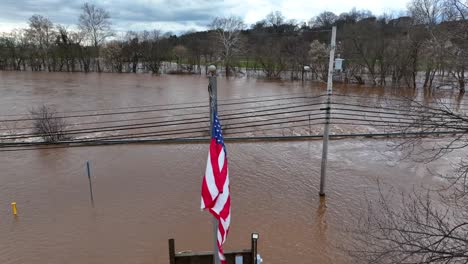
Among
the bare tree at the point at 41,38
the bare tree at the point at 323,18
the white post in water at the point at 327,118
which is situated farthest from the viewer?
the bare tree at the point at 323,18

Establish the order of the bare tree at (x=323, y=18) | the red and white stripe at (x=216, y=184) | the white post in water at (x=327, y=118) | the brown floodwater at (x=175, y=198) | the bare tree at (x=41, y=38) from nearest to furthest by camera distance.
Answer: the red and white stripe at (x=216, y=184)
the brown floodwater at (x=175, y=198)
the white post in water at (x=327, y=118)
the bare tree at (x=41, y=38)
the bare tree at (x=323, y=18)

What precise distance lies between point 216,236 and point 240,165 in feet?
29.3

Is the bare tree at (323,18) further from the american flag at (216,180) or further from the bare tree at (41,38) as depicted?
the american flag at (216,180)

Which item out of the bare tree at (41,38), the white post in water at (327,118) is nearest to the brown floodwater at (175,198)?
the white post in water at (327,118)

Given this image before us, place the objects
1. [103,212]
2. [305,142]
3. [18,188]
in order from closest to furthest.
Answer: [103,212]
[18,188]
[305,142]

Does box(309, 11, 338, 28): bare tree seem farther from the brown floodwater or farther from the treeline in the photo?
the brown floodwater

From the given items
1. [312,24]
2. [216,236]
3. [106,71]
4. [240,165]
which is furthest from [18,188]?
[312,24]

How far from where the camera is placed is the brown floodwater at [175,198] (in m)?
7.80

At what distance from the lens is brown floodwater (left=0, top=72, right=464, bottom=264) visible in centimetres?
780

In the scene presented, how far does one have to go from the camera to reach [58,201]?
9.89 metres

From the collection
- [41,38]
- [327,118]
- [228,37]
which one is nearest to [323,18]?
[228,37]

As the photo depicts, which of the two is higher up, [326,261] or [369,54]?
[369,54]

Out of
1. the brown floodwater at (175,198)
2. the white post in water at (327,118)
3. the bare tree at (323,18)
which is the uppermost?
the bare tree at (323,18)

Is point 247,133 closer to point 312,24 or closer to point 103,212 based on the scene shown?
point 103,212
